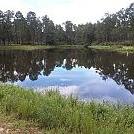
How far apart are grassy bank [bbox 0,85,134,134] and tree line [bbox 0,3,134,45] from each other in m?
97.5

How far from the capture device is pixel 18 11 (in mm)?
128125

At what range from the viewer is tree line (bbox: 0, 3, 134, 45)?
116331mm

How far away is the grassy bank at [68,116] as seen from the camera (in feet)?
30.5

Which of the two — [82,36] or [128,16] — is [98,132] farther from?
[82,36]

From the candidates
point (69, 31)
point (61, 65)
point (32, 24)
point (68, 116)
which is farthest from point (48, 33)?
point (68, 116)

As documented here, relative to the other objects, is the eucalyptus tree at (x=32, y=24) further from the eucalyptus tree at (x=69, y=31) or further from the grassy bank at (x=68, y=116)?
the grassy bank at (x=68, y=116)

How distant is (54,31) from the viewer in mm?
139125

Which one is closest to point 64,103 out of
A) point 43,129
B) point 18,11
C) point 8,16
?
point 43,129

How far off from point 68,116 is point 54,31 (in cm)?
12996

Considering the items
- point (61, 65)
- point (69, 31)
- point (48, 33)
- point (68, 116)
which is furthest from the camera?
point (69, 31)

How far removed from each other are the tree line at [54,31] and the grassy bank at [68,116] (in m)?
97.5

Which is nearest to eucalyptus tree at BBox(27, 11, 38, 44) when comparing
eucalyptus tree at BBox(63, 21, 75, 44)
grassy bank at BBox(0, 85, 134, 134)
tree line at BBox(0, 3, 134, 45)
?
tree line at BBox(0, 3, 134, 45)

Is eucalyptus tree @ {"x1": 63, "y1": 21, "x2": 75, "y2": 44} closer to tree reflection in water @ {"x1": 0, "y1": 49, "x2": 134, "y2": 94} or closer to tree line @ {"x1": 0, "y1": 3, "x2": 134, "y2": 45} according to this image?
tree line @ {"x1": 0, "y1": 3, "x2": 134, "y2": 45}

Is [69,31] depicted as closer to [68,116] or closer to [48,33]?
[48,33]
